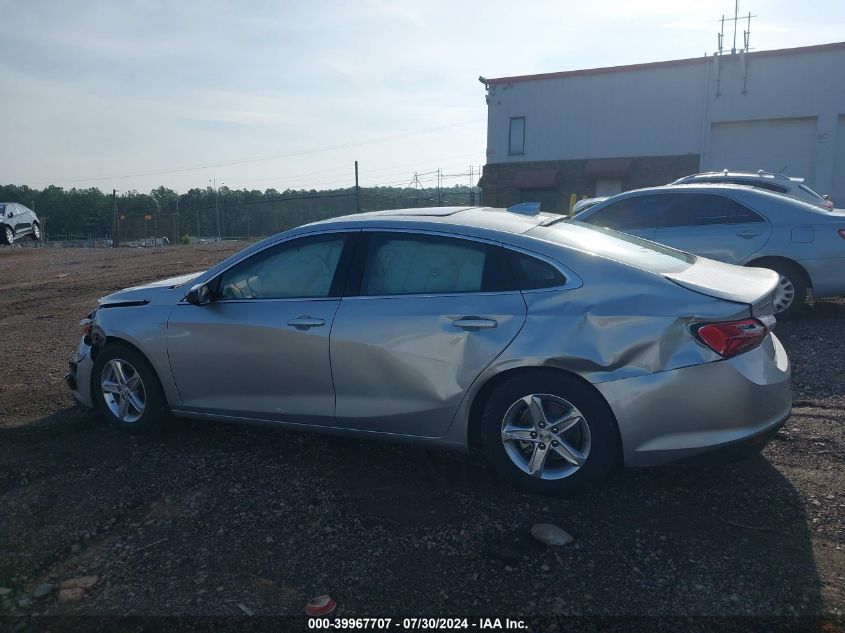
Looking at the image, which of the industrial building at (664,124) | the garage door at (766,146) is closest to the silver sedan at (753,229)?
the industrial building at (664,124)

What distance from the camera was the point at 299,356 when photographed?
14.8 feet

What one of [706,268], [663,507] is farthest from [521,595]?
[706,268]

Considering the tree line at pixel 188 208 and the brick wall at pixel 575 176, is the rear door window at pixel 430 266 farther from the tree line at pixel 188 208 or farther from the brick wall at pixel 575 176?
the tree line at pixel 188 208

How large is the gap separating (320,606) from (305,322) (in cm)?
185

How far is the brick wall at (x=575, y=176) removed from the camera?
29.4 metres

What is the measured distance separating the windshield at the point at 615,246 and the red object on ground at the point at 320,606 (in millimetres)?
2265

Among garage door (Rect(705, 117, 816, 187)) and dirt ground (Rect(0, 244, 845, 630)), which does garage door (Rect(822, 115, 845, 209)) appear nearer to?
garage door (Rect(705, 117, 816, 187))

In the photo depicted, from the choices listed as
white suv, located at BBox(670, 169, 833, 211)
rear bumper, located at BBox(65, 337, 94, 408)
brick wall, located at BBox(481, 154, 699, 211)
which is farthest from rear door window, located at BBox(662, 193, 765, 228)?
brick wall, located at BBox(481, 154, 699, 211)

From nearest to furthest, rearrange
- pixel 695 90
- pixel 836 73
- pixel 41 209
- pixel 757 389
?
pixel 757 389
pixel 836 73
pixel 695 90
pixel 41 209

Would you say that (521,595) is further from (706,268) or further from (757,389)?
(706,268)

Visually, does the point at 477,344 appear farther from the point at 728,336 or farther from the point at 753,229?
the point at 753,229

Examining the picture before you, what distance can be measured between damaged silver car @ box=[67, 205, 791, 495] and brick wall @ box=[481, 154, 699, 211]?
1050 inches

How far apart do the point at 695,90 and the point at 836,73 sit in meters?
4.84

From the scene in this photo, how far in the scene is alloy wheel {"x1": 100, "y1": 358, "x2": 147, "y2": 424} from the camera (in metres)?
5.22
